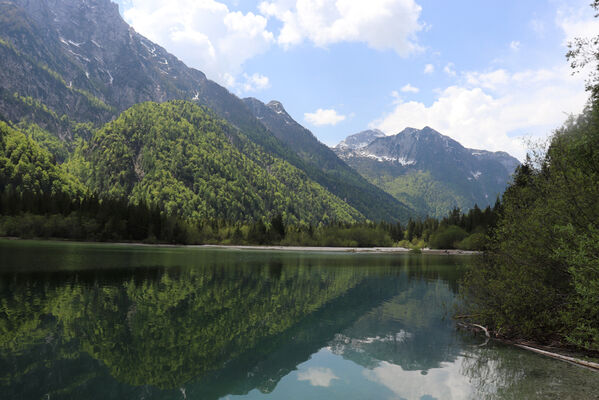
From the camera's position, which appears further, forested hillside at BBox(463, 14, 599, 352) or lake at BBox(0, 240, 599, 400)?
forested hillside at BBox(463, 14, 599, 352)

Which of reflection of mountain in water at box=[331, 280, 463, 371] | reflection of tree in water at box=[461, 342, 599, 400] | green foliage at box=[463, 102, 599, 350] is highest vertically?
green foliage at box=[463, 102, 599, 350]

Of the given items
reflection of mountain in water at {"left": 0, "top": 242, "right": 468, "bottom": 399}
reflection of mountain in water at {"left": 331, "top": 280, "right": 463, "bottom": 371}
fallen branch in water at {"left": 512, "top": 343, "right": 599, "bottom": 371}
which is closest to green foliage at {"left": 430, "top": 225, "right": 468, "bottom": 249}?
reflection of mountain in water at {"left": 0, "top": 242, "right": 468, "bottom": 399}

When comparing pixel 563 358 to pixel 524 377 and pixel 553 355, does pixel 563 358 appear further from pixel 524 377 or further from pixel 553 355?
pixel 524 377

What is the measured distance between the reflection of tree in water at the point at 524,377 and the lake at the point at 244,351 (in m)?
0.08

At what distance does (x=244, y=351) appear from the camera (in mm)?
20156

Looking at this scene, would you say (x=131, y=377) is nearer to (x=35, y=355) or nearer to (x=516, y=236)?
(x=35, y=355)

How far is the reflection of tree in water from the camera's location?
584 inches

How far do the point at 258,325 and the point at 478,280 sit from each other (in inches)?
665

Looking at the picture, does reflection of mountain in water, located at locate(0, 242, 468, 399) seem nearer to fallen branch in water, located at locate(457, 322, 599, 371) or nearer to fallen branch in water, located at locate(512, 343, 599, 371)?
fallen branch in water, located at locate(457, 322, 599, 371)

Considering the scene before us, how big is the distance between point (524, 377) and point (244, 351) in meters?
14.2

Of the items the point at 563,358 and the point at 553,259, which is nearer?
the point at 563,358

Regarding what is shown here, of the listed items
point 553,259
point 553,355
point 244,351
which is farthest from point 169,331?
point 553,259

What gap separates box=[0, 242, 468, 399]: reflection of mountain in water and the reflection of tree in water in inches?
104

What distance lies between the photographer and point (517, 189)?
30.1 m
